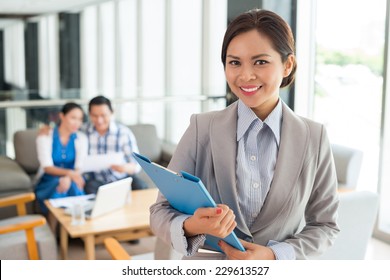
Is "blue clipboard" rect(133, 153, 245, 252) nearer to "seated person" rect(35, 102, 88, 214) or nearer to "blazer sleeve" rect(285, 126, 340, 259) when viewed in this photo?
"blazer sleeve" rect(285, 126, 340, 259)

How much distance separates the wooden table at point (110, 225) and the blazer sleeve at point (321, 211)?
1578 millimetres

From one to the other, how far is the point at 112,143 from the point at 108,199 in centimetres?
56

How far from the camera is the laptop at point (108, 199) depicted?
2.56 m

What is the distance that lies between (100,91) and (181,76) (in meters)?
1.79

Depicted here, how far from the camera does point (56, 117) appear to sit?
12.2 ft

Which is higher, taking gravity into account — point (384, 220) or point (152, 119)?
point (152, 119)

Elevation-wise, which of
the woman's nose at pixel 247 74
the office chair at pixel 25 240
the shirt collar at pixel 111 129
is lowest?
the office chair at pixel 25 240

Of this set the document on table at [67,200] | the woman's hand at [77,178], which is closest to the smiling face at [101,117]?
the woman's hand at [77,178]

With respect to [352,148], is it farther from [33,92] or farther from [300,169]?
[33,92]

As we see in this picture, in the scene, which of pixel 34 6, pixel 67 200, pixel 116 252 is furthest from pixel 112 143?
pixel 116 252

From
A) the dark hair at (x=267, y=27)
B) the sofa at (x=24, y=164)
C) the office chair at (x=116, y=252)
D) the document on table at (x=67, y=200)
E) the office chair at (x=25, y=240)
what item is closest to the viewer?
the dark hair at (x=267, y=27)

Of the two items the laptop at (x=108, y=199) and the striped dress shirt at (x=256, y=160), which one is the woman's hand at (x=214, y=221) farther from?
the laptop at (x=108, y=199)

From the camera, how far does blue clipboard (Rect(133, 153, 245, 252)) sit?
0.89 m
